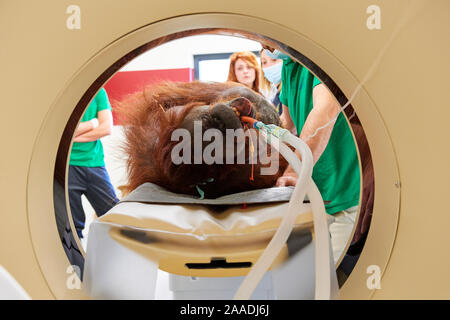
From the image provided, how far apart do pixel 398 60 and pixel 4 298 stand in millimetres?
743

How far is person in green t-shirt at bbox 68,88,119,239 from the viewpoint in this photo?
1.74 meters

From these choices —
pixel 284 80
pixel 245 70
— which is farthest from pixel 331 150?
pixel 245 70

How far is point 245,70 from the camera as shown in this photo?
1.70 meters

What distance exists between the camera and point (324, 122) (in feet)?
3.14

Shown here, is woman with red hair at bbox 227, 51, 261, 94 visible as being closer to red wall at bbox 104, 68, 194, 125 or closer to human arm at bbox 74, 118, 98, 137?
human arm at bbox 74, 118, 98, 137

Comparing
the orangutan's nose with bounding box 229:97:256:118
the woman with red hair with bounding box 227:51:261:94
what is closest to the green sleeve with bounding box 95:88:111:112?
the woman with red hair with bounding box 227:51:261:94

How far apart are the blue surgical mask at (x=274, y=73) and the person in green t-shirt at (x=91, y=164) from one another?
Answer: 0.77m

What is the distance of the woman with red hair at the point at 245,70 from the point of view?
5.38 feet

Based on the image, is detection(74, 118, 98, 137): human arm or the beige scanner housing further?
detection(74, 118, 98, 137): human arm

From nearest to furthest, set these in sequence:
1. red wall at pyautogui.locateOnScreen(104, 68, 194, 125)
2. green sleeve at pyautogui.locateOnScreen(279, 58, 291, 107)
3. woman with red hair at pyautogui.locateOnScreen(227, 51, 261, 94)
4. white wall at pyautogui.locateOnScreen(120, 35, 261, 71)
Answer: green sleeve at pyautogui.locateOnScreen(279, 58, 291, 107)
woman with red hair at pyautogui.locateOnScreen(227, 51, 261, 94)
red wall at pyautogui.locateOnScreen(104, 68, 194, 125)
white wall at pyautogui.locateOnScreen(120, 35, 261, 71)

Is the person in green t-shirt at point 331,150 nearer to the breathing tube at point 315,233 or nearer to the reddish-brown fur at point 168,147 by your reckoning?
the reddish-brown fur at point 168,147

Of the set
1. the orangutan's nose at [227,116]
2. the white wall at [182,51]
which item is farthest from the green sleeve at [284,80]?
the white wall at [182,51]

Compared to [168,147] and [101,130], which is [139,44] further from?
[101,130]

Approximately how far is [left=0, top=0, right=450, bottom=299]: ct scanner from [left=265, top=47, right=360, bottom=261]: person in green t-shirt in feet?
0.99
